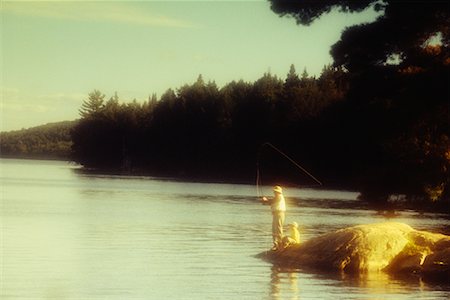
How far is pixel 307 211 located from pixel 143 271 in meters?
42.0

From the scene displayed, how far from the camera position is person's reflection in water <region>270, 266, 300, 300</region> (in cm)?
2427

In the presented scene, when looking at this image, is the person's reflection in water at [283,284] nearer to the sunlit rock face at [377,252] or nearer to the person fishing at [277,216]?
the sunlit rock face at [377,252]

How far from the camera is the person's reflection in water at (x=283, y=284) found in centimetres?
2427

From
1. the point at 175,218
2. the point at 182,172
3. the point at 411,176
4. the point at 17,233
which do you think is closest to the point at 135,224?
the point at 175,218

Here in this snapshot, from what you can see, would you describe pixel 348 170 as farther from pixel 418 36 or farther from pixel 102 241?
pixel 418 36

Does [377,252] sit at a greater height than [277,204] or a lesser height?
lesser

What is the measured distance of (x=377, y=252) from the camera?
31.9 m

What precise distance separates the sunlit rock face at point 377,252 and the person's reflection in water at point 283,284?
168cm

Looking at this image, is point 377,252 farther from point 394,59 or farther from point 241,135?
point 241,135

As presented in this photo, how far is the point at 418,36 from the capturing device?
28.0m

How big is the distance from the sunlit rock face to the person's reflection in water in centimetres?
168

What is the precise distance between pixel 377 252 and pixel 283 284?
619cm

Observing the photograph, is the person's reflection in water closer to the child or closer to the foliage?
the child

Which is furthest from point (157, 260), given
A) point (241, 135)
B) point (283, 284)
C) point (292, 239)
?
point (241, 135)
